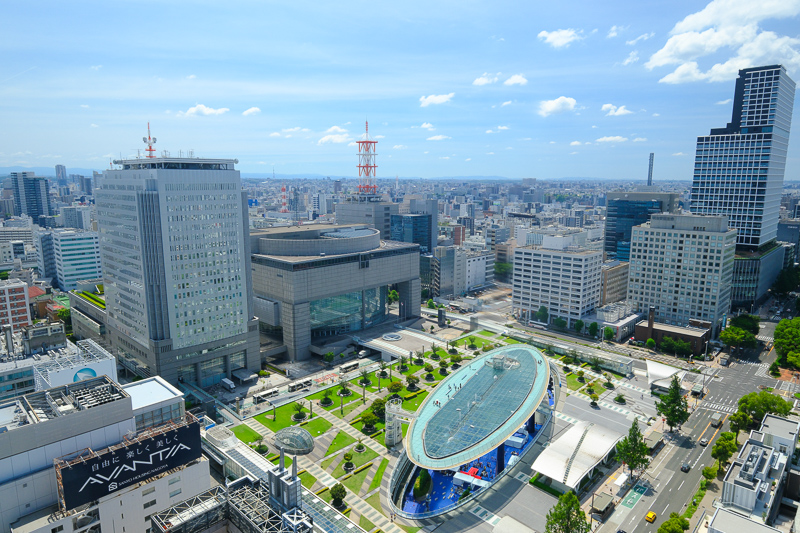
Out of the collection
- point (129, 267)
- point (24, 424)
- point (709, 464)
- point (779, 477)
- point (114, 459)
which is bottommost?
point (709, 464)

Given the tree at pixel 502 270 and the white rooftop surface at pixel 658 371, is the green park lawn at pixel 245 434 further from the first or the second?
the tree at pixel 502 270

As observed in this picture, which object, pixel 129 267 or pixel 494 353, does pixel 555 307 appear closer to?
pixel 494 353

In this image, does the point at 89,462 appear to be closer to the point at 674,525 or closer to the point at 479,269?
the point at 674,525

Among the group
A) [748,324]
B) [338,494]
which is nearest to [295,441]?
[338,494]

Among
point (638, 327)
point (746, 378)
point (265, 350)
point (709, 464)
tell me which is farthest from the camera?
point (638, 327)

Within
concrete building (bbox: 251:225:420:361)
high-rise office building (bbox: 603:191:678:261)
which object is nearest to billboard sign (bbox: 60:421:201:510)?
concrete building (bbox: 251:225:420:361)

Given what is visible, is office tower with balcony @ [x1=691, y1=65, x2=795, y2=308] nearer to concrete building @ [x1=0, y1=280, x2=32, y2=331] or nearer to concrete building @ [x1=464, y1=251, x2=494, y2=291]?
concrete building @ [x1=464, y1=251, x2=494, y2=291]

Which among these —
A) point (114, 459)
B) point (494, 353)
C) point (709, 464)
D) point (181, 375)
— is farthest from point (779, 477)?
point (181, 375)
